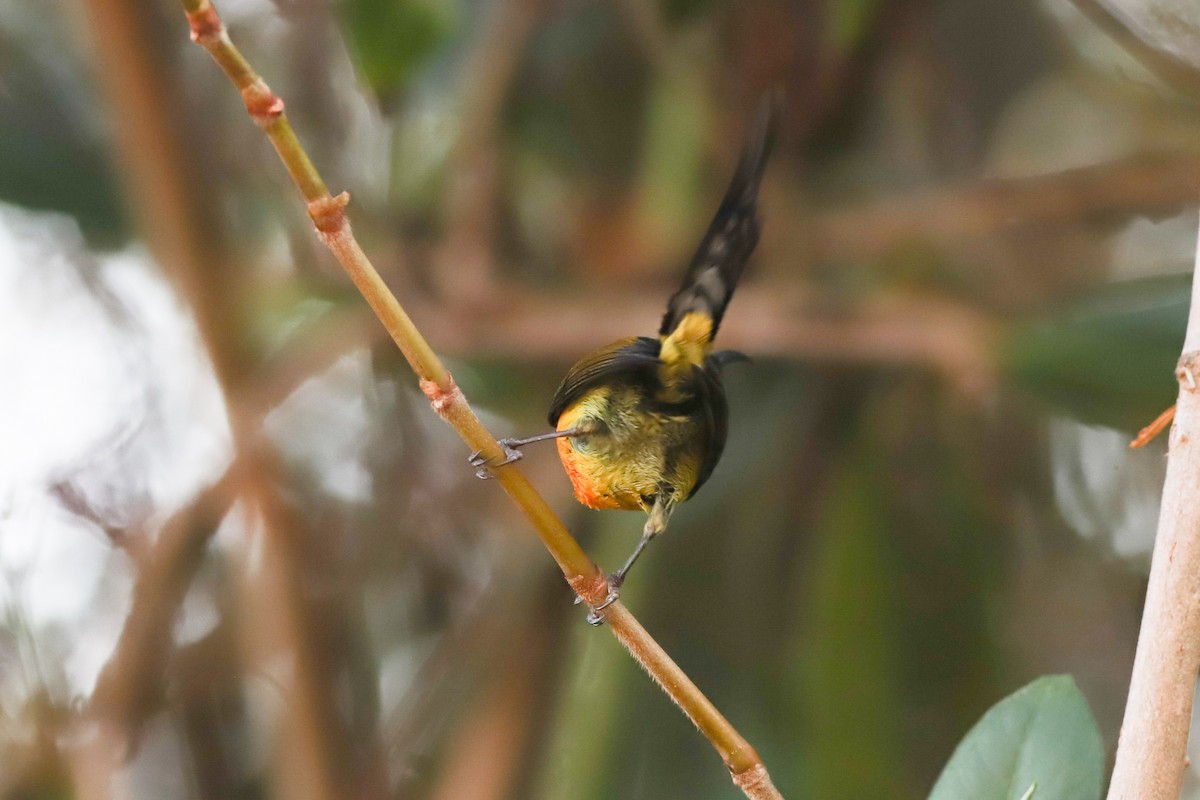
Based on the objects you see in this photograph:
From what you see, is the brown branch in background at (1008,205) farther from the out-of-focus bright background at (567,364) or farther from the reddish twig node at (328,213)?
the reddish twig node at (328,213)

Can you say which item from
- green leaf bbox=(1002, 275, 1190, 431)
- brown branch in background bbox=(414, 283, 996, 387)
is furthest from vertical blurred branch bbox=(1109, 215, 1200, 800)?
brown branch in background bbox=(414, 283, 996, 387)

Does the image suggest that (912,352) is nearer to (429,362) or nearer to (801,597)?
(801,597)

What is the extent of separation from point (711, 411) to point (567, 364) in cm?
67

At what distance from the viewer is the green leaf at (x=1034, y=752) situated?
0.42 metres

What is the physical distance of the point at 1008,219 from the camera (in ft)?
Answer: 3.29

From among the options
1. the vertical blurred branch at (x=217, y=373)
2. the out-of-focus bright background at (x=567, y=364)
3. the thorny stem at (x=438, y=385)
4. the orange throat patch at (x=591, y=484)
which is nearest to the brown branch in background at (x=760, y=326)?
the out-of-focus bright background at (x=567, y=364)

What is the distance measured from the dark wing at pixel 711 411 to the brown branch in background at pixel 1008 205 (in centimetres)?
70

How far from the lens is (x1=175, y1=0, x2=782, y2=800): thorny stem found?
258mm

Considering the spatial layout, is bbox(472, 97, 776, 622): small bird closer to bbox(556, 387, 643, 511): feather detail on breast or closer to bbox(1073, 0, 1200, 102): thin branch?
bbox(556, 387, 643, 511): feather detail on breast

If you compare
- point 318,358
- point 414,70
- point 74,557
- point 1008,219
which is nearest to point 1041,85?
point 1008,219

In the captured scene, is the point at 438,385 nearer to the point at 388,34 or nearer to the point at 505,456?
the point at 505,456

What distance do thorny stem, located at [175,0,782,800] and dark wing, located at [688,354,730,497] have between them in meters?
0.07

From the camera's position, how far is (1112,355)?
80 cm

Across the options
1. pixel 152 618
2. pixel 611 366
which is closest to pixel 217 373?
pixel 152 618
